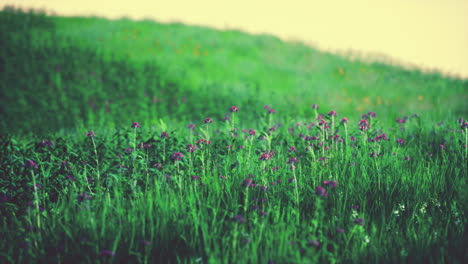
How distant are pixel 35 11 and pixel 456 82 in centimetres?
2241

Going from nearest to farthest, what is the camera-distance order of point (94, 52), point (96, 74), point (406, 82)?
point (96, 74) < point (94, 52) < point (406, 82)

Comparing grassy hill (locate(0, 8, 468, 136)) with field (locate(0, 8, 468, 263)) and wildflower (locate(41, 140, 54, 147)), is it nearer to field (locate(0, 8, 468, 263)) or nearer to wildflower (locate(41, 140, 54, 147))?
field (locate(0, 8, 468, 263))

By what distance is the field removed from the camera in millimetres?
2371

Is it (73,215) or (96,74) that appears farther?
(96,74)

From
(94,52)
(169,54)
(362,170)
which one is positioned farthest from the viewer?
(169,54)

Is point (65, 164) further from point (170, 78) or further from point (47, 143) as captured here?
point (170, 78)

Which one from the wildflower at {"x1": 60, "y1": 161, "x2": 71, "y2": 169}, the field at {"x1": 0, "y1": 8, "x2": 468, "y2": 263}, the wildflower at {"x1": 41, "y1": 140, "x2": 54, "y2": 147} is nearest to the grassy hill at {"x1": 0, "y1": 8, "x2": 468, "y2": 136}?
the field at {"x1": 0, "y1": 8, "x2": 468, "y2": 263}

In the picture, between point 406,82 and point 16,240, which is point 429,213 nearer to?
point 16,240

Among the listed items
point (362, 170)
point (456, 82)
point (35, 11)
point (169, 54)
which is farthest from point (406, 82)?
point (35, 11)

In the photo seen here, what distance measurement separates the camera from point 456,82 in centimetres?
1706

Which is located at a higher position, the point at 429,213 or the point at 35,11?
the point at 35,11

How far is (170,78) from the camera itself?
448 inches

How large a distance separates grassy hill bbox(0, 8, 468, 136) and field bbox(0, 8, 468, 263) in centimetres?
8

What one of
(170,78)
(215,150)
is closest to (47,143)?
(215,150)
